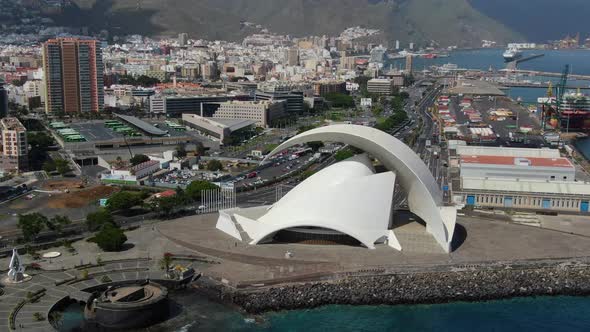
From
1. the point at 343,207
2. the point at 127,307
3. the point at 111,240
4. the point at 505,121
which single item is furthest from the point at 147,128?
the point at 127,307

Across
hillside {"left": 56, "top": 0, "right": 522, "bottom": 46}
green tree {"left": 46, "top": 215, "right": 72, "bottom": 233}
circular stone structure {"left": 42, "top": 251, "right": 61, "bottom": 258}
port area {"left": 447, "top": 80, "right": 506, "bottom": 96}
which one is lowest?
circular stone structure {"left": 42, "top": 251, "right": 61, "bottom": 258}

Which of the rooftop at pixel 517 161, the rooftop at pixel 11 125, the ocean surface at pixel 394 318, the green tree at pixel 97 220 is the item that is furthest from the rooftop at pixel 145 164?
the ocean surface at pixel 394 318

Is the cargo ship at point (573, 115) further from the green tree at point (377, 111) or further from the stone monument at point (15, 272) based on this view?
the stone monument at point (15, 272)

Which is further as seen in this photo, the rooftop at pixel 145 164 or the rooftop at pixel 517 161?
the rooftop at pixel 145 164

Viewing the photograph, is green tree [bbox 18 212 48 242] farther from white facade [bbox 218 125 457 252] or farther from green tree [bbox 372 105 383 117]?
green tree [bbox 372 105 383 117]

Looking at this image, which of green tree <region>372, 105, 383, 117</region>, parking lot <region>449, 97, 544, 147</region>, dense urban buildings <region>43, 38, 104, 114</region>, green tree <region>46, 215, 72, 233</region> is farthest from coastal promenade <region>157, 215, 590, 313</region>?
green tree <region>372, 105, 383, 117</region>
